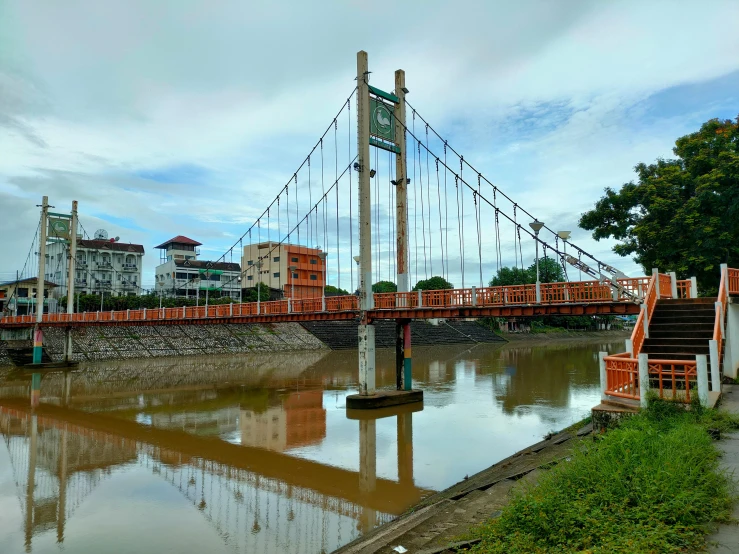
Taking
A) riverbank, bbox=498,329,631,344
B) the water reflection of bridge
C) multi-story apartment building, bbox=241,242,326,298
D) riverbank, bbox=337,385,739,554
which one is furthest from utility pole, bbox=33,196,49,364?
riverbank, bbox=498,329,631,344

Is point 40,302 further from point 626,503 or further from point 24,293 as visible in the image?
point 626,503

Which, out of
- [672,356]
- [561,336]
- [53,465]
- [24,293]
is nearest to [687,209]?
[672,356]

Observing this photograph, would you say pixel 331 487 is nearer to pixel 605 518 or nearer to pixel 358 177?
pixel 605 518

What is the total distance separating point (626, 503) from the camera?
560 centimetres

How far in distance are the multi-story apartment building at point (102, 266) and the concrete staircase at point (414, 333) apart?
87.5ft

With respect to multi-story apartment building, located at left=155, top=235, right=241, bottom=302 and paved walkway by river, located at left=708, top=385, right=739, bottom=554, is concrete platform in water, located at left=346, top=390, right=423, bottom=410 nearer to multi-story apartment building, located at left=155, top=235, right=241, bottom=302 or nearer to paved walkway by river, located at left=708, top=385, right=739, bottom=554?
paved walkway by river, located at left=708, top=385, right=739, bottom=554

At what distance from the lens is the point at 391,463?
13242mm

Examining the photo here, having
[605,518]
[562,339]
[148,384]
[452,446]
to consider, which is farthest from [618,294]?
[562,339]

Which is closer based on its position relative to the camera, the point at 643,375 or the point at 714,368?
the point at 643,375

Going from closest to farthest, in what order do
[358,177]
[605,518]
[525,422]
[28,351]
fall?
[605,518]
[525,422]
[358,177]
[28,351]

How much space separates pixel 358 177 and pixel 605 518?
1748cm

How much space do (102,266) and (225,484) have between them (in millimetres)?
65957

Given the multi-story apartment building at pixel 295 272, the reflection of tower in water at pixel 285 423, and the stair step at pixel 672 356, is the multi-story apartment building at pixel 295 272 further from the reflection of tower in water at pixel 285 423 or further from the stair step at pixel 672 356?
the stair step at pixel 672 356

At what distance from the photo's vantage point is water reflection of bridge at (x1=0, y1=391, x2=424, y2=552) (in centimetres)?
916
